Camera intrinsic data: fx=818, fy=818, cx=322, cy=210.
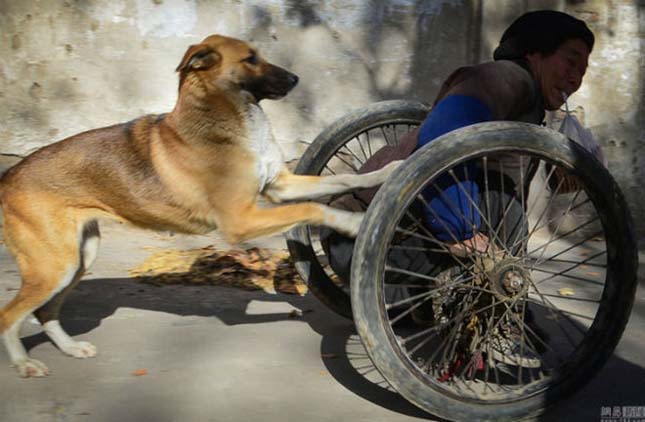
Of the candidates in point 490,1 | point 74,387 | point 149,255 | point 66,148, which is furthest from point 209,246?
point 490,1

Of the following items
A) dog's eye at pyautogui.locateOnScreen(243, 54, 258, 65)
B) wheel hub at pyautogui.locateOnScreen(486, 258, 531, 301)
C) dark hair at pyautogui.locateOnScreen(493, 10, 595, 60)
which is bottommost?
wheel hub at pyautogui.locateOnScreen(486, 258, 531, 301)

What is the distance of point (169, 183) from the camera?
4.02 metres

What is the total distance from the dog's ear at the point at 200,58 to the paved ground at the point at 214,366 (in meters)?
1.38

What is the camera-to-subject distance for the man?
3.40 metres

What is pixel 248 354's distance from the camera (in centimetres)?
401

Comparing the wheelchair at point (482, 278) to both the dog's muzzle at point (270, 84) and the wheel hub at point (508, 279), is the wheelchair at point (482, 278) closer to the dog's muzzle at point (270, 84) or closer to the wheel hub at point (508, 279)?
the wheel hub at point (508, 279)

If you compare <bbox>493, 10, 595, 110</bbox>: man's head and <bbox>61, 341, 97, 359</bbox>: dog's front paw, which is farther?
<bbox>61, 341, 97, 359</bbox>: dog's front paw

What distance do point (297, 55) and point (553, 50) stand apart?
287 centimetres

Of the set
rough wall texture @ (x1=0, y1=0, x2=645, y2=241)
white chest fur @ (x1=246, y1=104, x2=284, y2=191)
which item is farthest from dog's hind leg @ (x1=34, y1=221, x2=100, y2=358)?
rough wall texture @ (x1=0, y1=0, x2=645, y2=241)

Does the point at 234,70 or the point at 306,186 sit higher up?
the point at 234,70

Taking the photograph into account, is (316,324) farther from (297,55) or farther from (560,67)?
(297,55)

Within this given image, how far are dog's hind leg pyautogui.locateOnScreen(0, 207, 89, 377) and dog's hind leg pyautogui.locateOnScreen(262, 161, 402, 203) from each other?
100 centimetres

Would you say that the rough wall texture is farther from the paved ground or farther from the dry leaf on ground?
the paved ground

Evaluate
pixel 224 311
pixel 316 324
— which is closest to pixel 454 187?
pixel 316 324
